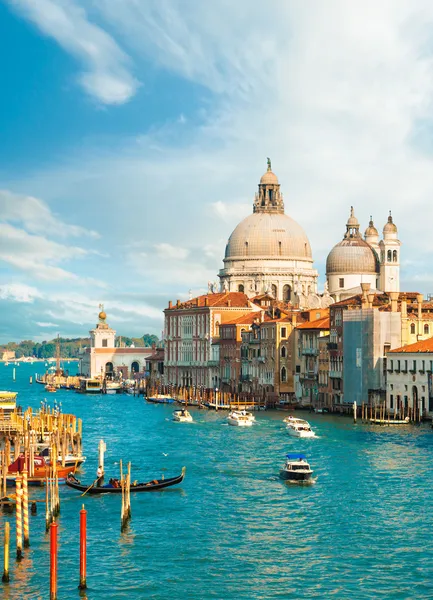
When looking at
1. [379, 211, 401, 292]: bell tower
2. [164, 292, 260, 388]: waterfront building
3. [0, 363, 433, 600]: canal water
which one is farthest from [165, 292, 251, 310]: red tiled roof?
[0, 363, 433, 600]: canal water

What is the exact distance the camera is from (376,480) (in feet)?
139

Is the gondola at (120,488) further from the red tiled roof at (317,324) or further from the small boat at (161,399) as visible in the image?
the small boat at (161,399)

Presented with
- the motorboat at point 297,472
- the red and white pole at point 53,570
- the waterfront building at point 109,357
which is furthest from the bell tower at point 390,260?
the red and white pole at point 53,570

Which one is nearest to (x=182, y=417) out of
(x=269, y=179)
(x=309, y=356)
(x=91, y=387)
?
(x=309, y=356)

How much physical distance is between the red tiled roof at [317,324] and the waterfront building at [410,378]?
1205 cm

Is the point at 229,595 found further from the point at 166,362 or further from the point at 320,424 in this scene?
the point at 166,362

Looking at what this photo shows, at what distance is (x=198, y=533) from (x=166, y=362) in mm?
78277

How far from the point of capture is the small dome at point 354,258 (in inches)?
4333

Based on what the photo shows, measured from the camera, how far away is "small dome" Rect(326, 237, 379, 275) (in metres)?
110

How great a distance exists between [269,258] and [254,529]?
274 ft

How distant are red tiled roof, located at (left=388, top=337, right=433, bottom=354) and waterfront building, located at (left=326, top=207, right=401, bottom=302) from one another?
40.1 metres

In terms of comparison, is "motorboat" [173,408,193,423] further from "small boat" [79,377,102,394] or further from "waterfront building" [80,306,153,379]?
"waterfront building" [80,306,153,379]

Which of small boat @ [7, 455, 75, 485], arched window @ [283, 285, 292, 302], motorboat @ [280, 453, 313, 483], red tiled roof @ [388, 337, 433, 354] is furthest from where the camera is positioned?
arched window @ [283, 285, 292, 302]

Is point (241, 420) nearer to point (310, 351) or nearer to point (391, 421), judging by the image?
point (391, 421)
